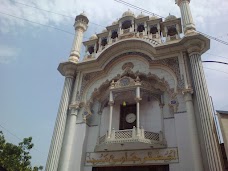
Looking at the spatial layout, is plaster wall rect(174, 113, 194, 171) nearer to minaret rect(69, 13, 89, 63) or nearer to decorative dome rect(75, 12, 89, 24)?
minaret rect(69, 13, 89, 63)

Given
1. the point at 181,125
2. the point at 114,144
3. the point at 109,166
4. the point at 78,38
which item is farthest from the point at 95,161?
the point at 78,38

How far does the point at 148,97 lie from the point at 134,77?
1435 millimetres

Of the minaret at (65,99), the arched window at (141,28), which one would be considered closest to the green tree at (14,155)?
the minaret at (65,99)

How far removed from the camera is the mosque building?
28.8 ft

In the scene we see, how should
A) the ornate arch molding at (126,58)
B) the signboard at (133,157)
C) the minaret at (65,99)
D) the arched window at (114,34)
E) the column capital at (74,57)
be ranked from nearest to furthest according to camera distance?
1. the signboard at (133,157)
2. the minaret at (65,99)
3. the ornate arch molding at (126,58)
4. the column capital at (74,57)
5. the arched window at (114,34)

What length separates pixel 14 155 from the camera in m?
16.9

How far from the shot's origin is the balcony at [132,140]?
362 inches

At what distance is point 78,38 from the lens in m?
14.4

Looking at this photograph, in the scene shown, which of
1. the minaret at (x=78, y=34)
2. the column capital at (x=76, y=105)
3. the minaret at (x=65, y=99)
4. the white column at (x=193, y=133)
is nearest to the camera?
the white column at (x=193, y=133)

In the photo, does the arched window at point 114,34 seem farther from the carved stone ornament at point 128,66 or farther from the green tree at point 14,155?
the green tree at point 14,155

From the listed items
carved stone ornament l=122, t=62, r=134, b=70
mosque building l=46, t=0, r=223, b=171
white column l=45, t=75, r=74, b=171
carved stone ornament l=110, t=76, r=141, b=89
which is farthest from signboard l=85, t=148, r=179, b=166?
carved stone ornament l=122, t=62, r=134, b=70

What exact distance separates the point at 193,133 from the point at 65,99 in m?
6.90

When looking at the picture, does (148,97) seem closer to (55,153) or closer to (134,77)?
(134,77)

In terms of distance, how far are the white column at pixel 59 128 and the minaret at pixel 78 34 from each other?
5.11 feet
